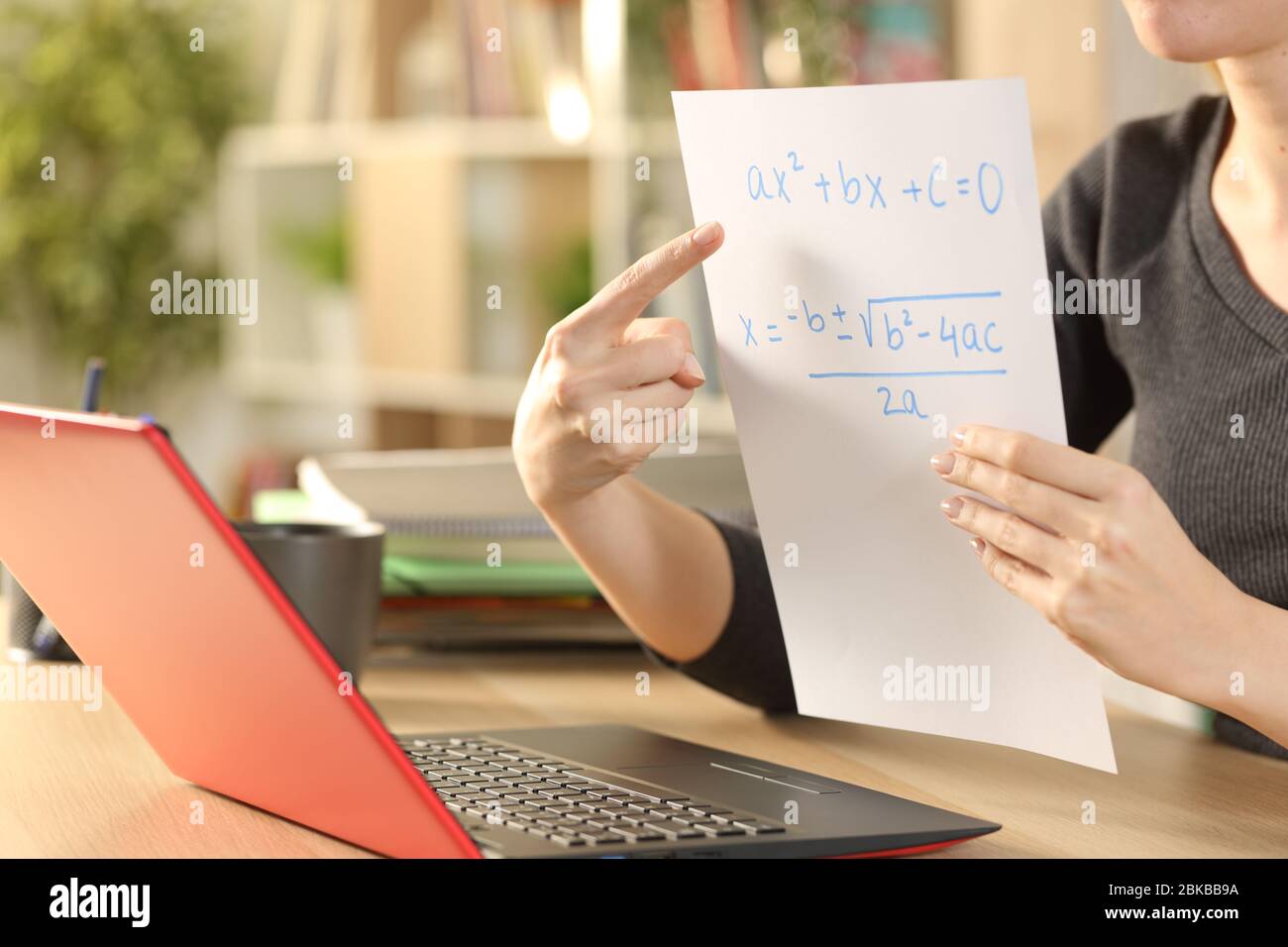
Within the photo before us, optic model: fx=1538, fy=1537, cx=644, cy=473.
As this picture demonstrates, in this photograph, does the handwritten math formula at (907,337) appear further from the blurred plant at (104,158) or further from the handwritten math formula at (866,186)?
the blurred plant at (104,158)

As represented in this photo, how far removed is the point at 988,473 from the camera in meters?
0.71

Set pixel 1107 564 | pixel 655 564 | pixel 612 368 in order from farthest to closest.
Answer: pixel 655 564
pixel 612 368
pixel 1107 564

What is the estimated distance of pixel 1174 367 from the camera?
3.37ft

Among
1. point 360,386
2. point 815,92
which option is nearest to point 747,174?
point 815,92

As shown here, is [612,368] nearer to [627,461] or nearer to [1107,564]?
[627,461]

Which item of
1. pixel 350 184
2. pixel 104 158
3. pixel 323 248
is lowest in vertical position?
pixel 323 248

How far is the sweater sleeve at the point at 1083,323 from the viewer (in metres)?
1.11

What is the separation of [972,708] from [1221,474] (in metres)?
0.29

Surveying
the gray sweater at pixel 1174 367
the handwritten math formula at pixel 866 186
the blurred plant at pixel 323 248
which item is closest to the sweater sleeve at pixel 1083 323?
the gray sweater at pixel 1174 367

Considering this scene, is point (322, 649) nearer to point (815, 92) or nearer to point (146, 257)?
point (815, 92)

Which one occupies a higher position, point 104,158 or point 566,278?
point 104,158

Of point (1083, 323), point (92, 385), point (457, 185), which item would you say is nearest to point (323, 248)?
point (457, 185)

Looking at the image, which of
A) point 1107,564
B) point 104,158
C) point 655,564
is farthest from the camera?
point 104,158

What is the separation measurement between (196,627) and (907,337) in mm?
367
